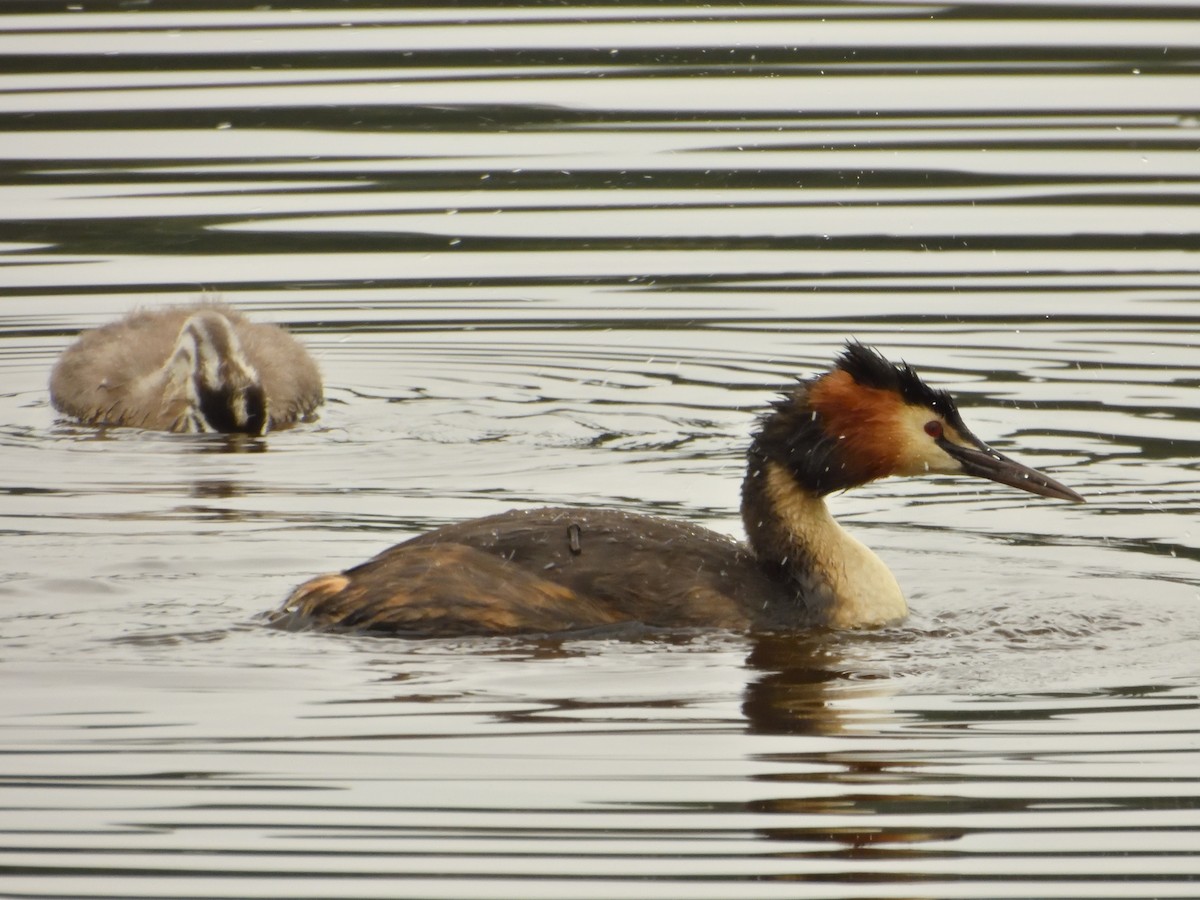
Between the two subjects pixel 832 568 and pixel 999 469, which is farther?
pixel 999 469

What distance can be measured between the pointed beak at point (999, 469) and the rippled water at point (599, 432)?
349mm

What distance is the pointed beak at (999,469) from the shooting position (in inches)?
406

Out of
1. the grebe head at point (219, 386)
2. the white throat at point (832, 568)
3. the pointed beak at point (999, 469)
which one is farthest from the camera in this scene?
the grebe head at point (219, 386)

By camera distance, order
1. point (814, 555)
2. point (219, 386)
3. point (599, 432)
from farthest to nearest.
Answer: point (219, 386) → point (599, 432) → point (814, 555)

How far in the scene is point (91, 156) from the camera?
19203 mm

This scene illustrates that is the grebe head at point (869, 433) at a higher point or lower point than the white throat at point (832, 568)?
higher

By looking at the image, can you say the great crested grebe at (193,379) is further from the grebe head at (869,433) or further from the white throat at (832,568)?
the white throat at (832,568)

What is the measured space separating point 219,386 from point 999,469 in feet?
15.5

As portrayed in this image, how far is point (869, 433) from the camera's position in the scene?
10.2 m

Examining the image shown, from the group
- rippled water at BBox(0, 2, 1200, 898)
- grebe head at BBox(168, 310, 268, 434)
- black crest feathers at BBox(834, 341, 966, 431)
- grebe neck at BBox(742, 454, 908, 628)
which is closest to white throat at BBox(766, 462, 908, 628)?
grebe neck at BBox(742, 454, 908, 628)

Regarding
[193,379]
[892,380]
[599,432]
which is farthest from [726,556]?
[193,379]

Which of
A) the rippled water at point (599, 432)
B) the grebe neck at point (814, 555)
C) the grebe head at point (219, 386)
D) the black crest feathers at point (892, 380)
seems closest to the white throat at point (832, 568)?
the grebe neck at point (814, 555)

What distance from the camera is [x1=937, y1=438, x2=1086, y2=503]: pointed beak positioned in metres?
10.3

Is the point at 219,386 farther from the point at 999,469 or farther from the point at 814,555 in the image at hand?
the point at 999,469
